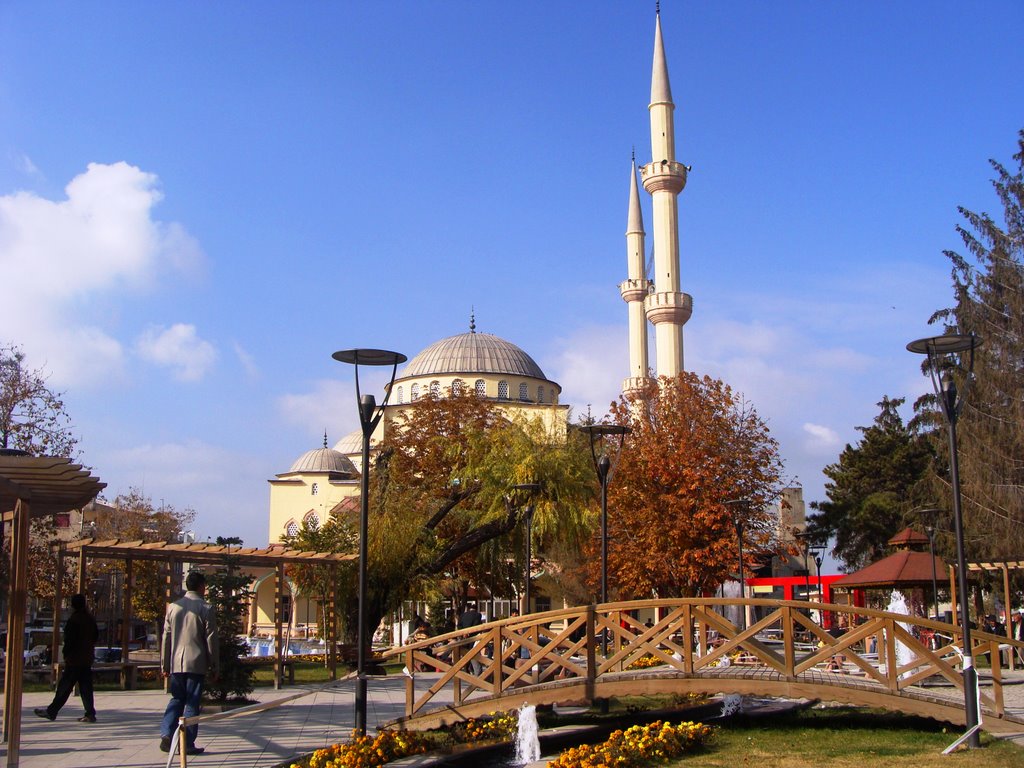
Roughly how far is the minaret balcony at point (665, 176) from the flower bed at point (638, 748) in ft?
116

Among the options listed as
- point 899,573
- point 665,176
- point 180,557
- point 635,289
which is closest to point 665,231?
point 665,176

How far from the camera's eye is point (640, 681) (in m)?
11.3

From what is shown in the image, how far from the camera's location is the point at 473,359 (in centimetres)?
5925

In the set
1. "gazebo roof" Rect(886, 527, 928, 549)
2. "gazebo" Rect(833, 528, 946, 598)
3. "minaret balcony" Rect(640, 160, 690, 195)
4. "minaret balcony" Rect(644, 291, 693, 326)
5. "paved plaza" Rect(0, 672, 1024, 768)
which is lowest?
"paved plaza" Rect(0, 672, 1024, 768)

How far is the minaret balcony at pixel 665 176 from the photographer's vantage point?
43688 millimetres

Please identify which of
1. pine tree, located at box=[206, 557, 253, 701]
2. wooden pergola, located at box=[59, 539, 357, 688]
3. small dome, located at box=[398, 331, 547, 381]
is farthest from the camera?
small dome, located at box=[398, 331, 547, 381]

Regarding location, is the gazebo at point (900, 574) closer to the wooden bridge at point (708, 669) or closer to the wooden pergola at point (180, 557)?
the wooden bridge at point (708, 669)

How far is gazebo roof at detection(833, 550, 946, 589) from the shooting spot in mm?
19516

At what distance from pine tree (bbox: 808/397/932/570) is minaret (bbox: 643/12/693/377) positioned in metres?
10.4

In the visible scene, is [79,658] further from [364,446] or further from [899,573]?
[899,573]

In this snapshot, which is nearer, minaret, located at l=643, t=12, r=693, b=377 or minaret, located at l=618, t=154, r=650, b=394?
minaret, located at l=643, t=12, r=693, b=377

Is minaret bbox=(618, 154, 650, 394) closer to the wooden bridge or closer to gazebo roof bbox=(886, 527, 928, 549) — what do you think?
gazebo roof bbox=(886, 527, 928, 549)

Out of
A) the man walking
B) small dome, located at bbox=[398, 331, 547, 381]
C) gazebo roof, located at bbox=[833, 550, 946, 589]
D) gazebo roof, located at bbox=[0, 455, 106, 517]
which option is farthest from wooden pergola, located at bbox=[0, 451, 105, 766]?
small dome, located at bbox=[398, 331, 547, 381]

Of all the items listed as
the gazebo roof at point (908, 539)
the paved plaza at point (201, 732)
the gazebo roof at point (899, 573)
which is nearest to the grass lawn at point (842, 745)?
the paved plaza at point (201, 732)
